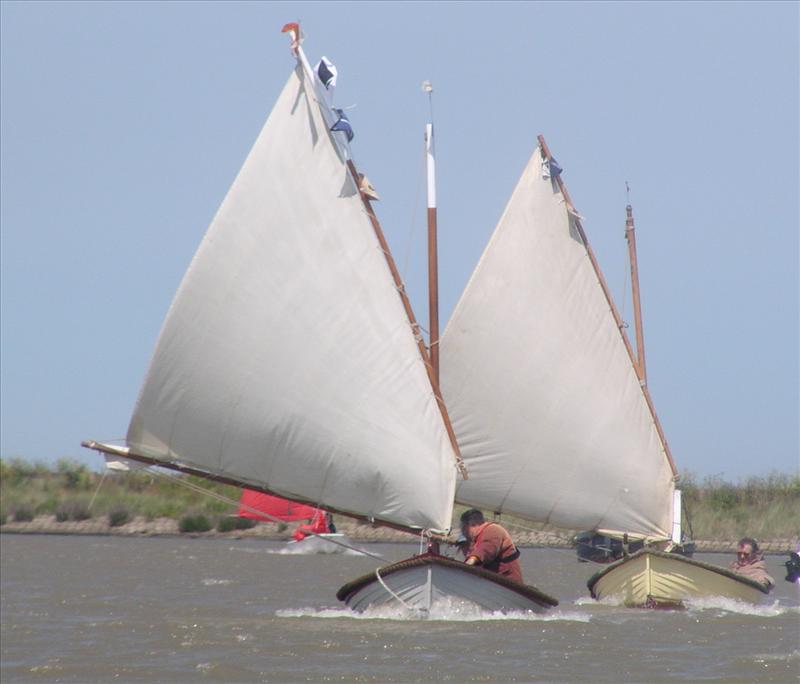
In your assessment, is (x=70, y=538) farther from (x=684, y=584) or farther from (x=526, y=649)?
(x=526, y=649)

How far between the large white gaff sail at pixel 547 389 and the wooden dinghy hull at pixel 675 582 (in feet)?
5.36

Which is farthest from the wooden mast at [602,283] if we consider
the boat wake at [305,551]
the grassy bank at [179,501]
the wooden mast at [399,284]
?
the boat wake at [305,551]

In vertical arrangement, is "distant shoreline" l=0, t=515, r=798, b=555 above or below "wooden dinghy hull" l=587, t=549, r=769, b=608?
above

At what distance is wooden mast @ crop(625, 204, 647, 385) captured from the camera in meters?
26.7

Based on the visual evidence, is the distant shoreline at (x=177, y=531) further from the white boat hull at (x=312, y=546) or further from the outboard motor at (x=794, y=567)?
the outboard motor at (x=794, y=567)

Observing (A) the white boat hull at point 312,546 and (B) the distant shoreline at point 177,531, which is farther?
(B) the distant shoreline at point 177,531

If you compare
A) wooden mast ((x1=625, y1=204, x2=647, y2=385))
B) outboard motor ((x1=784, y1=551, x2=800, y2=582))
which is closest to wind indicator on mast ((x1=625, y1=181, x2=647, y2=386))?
wooden mast ((x1=625, y1=204, x2=647, y2=385))

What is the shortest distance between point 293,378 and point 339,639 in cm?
397

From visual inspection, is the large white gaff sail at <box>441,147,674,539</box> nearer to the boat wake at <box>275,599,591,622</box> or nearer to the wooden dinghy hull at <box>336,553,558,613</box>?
the boat wake at <box>275,599,591,622</box>

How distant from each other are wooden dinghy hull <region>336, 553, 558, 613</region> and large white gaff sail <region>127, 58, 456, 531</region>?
3.29 ft

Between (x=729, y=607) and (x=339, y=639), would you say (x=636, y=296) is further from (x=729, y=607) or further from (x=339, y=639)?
(x=339, y=639)

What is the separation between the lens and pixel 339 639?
1852 cm

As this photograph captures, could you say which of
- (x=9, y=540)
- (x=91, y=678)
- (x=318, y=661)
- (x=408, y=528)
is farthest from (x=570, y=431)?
(x=9, y=540)

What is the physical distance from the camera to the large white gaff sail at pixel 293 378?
20953 mm
